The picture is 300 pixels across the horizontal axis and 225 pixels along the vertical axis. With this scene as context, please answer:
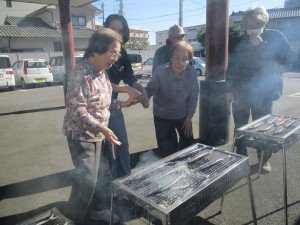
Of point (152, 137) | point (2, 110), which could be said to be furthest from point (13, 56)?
point (152, 137)

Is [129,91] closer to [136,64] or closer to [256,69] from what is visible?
[256,69]

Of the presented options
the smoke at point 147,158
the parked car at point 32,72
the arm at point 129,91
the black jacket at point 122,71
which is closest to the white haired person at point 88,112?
the arm at point 129,91

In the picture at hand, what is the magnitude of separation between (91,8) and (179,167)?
29622 mm

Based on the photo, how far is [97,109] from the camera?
7.25 feet

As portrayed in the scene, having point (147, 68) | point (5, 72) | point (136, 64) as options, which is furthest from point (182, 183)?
point (147, 68)

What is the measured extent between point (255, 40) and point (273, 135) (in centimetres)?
150

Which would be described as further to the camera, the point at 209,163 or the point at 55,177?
the point at 55,177

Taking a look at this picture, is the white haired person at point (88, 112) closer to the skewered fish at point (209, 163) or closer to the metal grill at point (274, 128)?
the skewered fish at point (209, 163)

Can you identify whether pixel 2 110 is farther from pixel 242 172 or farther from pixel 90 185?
pixel 242 172

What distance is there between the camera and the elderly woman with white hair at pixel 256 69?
11.1 ft

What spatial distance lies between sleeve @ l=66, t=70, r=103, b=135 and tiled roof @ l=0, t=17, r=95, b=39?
2264cm

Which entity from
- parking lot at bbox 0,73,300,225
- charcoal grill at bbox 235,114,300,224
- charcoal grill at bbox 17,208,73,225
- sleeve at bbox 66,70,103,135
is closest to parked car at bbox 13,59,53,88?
parking lot at bbox 0,73,300,225

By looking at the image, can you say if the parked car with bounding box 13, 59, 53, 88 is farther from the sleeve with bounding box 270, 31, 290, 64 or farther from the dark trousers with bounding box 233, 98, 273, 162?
the sleeve with bounding box 270, 31, 290, 64

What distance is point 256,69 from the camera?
3.56m
